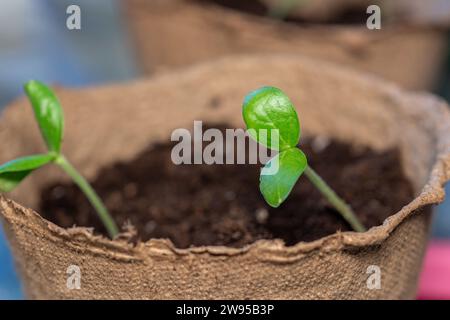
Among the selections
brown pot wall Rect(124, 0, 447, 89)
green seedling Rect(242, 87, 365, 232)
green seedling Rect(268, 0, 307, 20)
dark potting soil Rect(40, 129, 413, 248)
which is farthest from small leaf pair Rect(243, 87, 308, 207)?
green seedling Rect(268, 0, 307, 20)

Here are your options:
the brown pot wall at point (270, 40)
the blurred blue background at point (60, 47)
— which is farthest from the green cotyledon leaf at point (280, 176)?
the blurred blue background at point (60, 47)

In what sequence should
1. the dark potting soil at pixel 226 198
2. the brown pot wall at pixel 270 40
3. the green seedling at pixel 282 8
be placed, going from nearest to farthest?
the dark potting soil at pixel 226 198, the brown pot wall at pixel 270 40, the green seedling at pixel 282 8

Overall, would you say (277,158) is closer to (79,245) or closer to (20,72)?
(79,245)

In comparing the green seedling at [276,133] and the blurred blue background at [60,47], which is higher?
the blurred blue background at [60,47]

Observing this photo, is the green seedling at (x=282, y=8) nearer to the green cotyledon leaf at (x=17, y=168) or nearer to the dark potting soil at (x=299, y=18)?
the dark potting soil at (x=299, y=18)

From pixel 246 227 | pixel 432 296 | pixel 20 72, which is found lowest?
pixel 432 296
